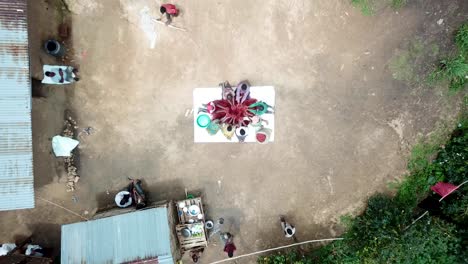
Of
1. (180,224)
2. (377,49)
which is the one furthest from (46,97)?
(377,49)

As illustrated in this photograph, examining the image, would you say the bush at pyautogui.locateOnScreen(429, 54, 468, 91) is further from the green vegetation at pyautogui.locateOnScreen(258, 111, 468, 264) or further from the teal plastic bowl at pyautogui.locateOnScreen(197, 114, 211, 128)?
the teal plastic bowl at pyautogui.locateOnScreen(197, 114, 211, 128)

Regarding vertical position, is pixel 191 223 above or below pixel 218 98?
below

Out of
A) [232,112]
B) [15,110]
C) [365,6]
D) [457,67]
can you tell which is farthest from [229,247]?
[457,67]

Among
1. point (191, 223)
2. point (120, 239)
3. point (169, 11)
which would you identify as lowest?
point (120, 239)

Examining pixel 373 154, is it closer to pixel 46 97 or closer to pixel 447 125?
pixel 447 125

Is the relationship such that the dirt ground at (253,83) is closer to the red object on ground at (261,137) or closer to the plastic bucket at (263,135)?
the plastic bucket at (263,135)

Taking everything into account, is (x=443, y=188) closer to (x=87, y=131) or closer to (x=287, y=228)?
(x=287, y=228)

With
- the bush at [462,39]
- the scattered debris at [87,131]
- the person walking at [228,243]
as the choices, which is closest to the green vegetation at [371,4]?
the bush at [462,39]
